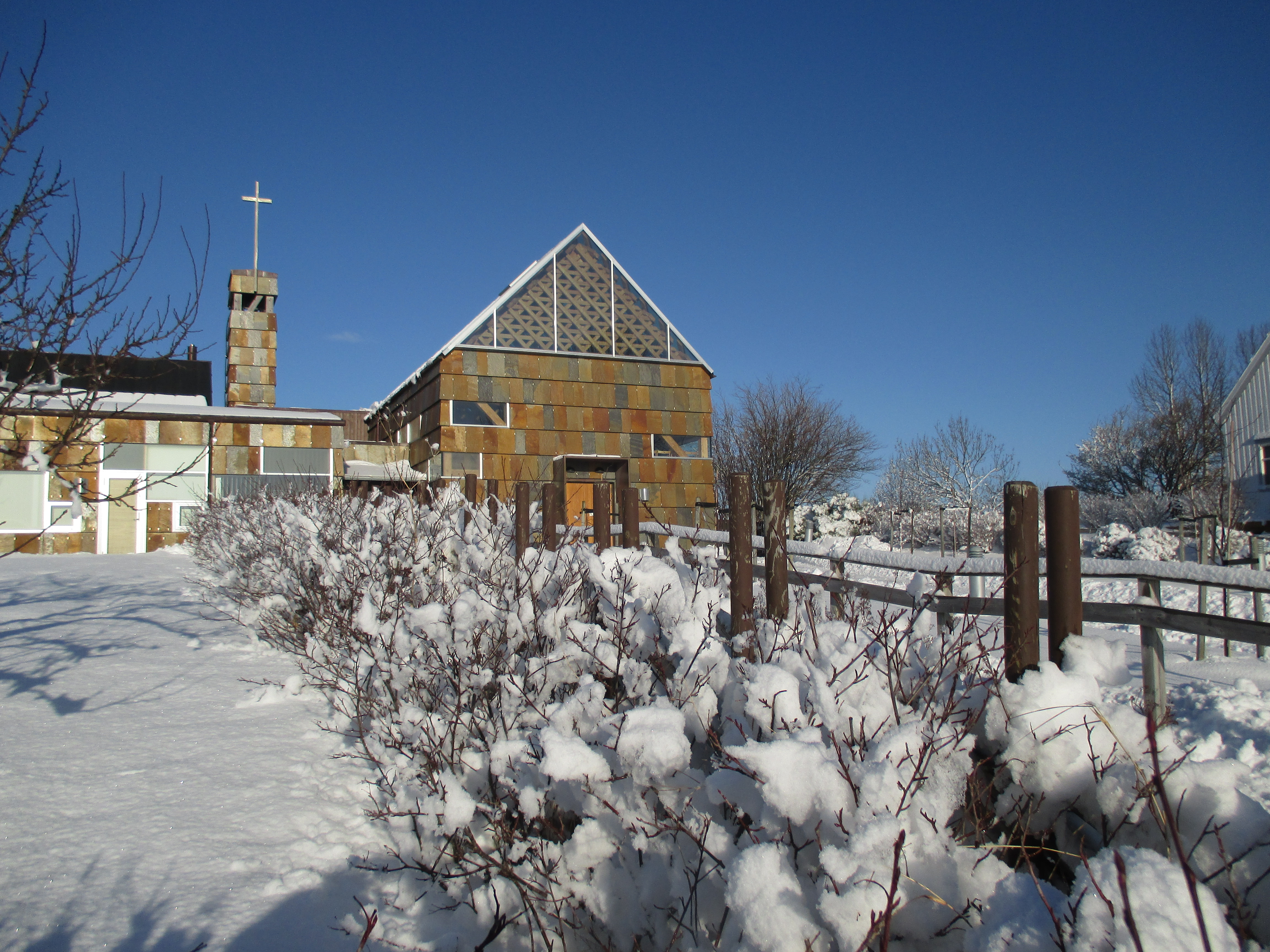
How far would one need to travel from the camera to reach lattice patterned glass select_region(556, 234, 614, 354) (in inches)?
712

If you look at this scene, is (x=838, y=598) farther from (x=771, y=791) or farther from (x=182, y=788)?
(x=182, y=788)

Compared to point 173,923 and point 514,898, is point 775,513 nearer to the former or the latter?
point 514,898

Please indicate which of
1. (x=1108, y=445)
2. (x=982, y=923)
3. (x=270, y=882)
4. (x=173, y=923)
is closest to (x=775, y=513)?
(x=982, y=923)

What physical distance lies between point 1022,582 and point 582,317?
1676 centimetres

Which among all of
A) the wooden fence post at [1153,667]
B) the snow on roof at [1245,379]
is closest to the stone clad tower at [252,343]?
the wooden fence post at [1153,667]

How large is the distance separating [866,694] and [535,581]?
2108mm

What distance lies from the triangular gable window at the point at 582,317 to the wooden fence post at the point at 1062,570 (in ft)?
52.5

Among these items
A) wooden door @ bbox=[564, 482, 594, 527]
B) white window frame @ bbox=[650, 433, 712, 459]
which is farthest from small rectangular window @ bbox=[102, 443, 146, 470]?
white window frame @ bbox=[650, 433, 712, 459]

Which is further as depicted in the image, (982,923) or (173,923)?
(173,923)

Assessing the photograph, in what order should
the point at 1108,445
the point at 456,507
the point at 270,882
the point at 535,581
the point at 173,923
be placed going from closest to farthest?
the point at 173,923 < the point at 270,882 < the point at 535,581 < the point at 456,507 < the point at 1108,445

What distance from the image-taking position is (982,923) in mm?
1532

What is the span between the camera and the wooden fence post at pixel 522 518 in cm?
504

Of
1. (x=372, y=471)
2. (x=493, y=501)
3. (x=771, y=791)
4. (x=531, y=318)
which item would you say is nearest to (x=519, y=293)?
(x=531, y=318)

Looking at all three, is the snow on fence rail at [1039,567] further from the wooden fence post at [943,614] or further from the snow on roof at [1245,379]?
the snow on roof at [1245,379]
